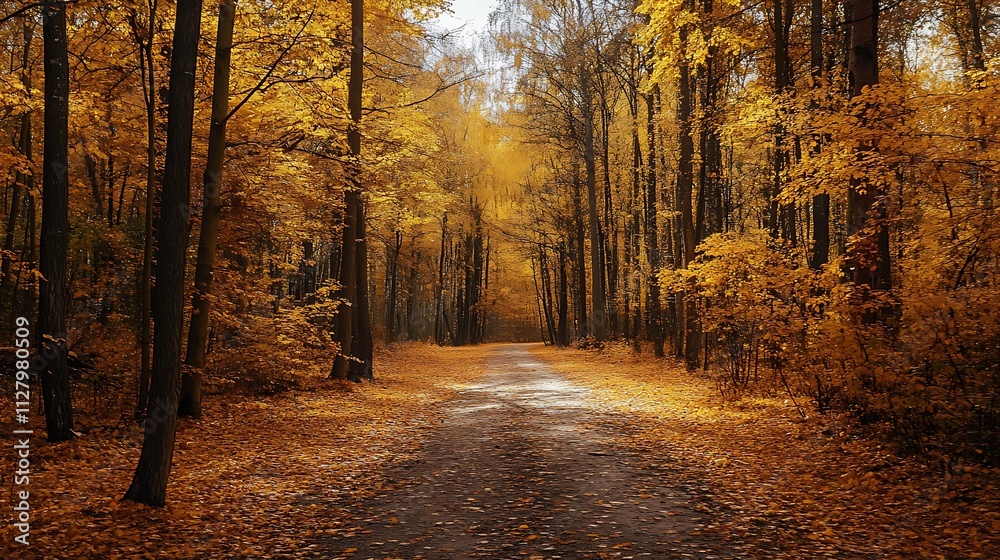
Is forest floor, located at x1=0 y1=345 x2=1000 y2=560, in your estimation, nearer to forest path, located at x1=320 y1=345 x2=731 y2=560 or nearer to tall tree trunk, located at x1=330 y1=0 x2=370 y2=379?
forest path, located at x1=320 y1=345 x2=731 y2=560

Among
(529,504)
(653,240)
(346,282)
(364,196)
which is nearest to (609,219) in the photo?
(653,240)

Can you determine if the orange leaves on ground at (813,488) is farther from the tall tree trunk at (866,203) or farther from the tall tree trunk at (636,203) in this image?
the tall tree trunk at (636,203)

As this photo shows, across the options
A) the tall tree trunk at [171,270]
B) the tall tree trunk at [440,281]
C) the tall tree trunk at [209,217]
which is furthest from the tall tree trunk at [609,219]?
the tall tree trunk at [171,270]

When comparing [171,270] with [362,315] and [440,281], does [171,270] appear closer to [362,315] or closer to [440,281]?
[362,315]

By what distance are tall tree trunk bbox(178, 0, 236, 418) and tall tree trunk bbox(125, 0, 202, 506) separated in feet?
9.92

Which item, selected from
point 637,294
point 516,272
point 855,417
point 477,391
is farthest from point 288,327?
point 516,272

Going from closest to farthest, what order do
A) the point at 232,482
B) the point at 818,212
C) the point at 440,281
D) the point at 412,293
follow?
the point at 232,482 < the point at 818,212 < the point at 440,281 < the point at 412,293

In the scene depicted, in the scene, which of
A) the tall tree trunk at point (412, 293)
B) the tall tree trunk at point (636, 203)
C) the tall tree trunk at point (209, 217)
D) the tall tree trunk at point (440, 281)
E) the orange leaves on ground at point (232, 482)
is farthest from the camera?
the tall tree trunk at point (412, 293)

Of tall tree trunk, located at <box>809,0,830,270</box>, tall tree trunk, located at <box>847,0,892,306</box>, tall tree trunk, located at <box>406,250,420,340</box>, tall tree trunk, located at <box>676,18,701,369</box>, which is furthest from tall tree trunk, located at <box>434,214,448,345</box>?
tall tree trunk, located at <box>847,0,892,306</box>

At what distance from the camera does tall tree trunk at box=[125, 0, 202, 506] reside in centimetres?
515

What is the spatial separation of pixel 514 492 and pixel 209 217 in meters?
6.16

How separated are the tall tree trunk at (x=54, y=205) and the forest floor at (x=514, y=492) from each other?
1110 millimetres

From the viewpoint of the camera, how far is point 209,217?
8789mm

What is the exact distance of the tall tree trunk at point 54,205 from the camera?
689cm
